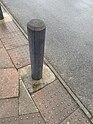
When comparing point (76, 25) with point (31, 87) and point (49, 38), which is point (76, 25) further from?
point (31, 87)

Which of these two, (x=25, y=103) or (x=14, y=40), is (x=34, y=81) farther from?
(x=14, y=40)

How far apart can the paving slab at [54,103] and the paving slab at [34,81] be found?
3.9 inches

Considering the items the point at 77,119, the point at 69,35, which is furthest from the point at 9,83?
the point at 69,35

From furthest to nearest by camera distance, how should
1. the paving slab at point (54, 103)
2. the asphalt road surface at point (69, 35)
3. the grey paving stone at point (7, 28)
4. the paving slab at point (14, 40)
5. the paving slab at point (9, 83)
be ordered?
the grey paving stone at point (7, 28), the paving slab at point (14, 40), the asphalt road surface at point (69, 35), the paving slab at point (9, 83), the paving slab at point (54, 103)

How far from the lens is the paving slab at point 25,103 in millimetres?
2908

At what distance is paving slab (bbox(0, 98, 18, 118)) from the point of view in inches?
112

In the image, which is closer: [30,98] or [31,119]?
[31,119]

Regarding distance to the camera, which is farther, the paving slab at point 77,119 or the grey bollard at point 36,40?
the paving slab at point 77,119

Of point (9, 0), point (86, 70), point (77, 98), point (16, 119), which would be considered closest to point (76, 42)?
point (86, 70)

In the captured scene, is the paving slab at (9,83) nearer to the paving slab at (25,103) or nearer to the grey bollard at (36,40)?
the paving slab at (25,103)

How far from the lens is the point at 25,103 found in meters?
3.01

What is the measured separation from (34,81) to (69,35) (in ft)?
6.54

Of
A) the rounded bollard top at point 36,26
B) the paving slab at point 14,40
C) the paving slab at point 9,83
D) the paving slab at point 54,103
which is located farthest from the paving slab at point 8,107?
the paving slab at point 14,40

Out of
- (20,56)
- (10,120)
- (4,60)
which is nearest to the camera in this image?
(10,120)
